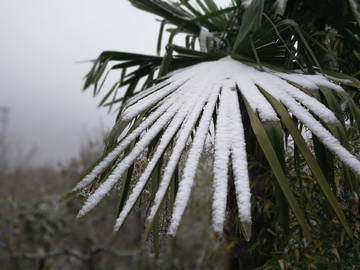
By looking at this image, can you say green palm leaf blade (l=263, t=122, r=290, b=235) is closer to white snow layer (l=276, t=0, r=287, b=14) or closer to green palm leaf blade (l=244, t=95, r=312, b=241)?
green palm leaf blade (l=244, t=95, r=312, b=241)

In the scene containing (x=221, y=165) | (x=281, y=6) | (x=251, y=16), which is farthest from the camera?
(x=251, y=16)

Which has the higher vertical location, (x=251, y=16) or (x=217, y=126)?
(x=251, y=16)

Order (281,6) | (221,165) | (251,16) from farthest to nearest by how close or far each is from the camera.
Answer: (251,16) < (281,6) < (221,165)

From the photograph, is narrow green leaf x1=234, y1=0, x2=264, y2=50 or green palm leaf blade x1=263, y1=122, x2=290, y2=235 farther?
narrow green leaf x1=234, y1=0, x2=264, y2=50

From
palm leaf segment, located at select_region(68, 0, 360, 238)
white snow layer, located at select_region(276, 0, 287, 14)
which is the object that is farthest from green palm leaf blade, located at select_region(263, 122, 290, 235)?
white snow layer, located at select_region(276, 0, 287, 14)

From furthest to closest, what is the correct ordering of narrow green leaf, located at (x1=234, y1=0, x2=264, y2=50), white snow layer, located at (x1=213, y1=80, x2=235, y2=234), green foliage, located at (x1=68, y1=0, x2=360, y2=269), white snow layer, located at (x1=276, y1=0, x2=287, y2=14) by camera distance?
narrow green leaf, located at (x1=234, y1=0, x2=264, y2=50), white snow layer, located at (x1=276, y1=0, x2=287, y2=14), green foliage, located at (x1=68, y1=0, x2=360, y2=269), white snow layer, located at (x1=213, y1=80, x2=235, y2=234)

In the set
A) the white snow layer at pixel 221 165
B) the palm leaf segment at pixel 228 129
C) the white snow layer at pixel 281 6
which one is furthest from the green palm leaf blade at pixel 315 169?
the white snow layer at pixel 281 6

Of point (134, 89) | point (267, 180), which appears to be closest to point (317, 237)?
point (267, 180)

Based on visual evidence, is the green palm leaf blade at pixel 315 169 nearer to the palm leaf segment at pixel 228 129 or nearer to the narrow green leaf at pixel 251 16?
the palm leaf segment at pixel 228 129

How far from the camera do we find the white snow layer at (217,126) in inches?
14.6

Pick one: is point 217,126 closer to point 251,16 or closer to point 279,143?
point 279,143

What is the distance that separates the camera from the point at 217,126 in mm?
450

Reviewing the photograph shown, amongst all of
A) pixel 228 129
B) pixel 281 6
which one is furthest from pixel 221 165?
pixel 281 6

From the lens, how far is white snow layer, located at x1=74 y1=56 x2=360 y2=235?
37 cm
